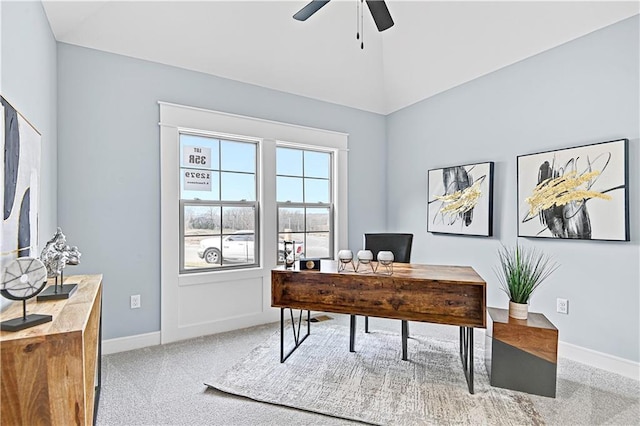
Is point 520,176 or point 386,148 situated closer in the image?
point 520,176

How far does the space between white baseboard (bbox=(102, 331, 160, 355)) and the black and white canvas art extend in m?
1.31

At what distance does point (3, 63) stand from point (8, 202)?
63cm

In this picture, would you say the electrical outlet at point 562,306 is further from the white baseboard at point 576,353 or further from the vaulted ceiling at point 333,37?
the vaulted ceiling at point 333,37

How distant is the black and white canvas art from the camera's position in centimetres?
153

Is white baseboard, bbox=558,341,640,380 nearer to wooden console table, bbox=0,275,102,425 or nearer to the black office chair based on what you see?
the black office chair

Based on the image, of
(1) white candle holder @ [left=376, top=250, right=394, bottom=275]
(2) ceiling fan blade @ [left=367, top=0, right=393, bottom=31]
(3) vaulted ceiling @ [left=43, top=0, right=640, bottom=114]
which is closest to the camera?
(2) ceiling fan blade @ [left=367, top=0, right=393, bottom=31]

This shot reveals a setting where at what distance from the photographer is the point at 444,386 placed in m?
2.44

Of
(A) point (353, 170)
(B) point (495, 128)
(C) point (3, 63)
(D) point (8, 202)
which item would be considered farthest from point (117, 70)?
(B) point (495, 128)

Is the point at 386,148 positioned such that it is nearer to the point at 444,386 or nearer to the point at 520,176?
the point at 520,176

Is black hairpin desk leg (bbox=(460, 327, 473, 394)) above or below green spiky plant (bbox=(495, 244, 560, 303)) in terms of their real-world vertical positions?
below

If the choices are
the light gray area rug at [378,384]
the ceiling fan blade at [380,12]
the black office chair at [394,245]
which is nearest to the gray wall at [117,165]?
the light gray area rug at [378,384]

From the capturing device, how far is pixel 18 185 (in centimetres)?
172

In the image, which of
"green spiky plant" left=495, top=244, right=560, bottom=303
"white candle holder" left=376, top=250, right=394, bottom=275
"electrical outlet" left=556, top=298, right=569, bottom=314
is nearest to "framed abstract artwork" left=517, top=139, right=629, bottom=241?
"green spiky plant" left=495, top=244, right=560, bottom=303

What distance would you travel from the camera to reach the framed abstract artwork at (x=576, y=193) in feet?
8.60
